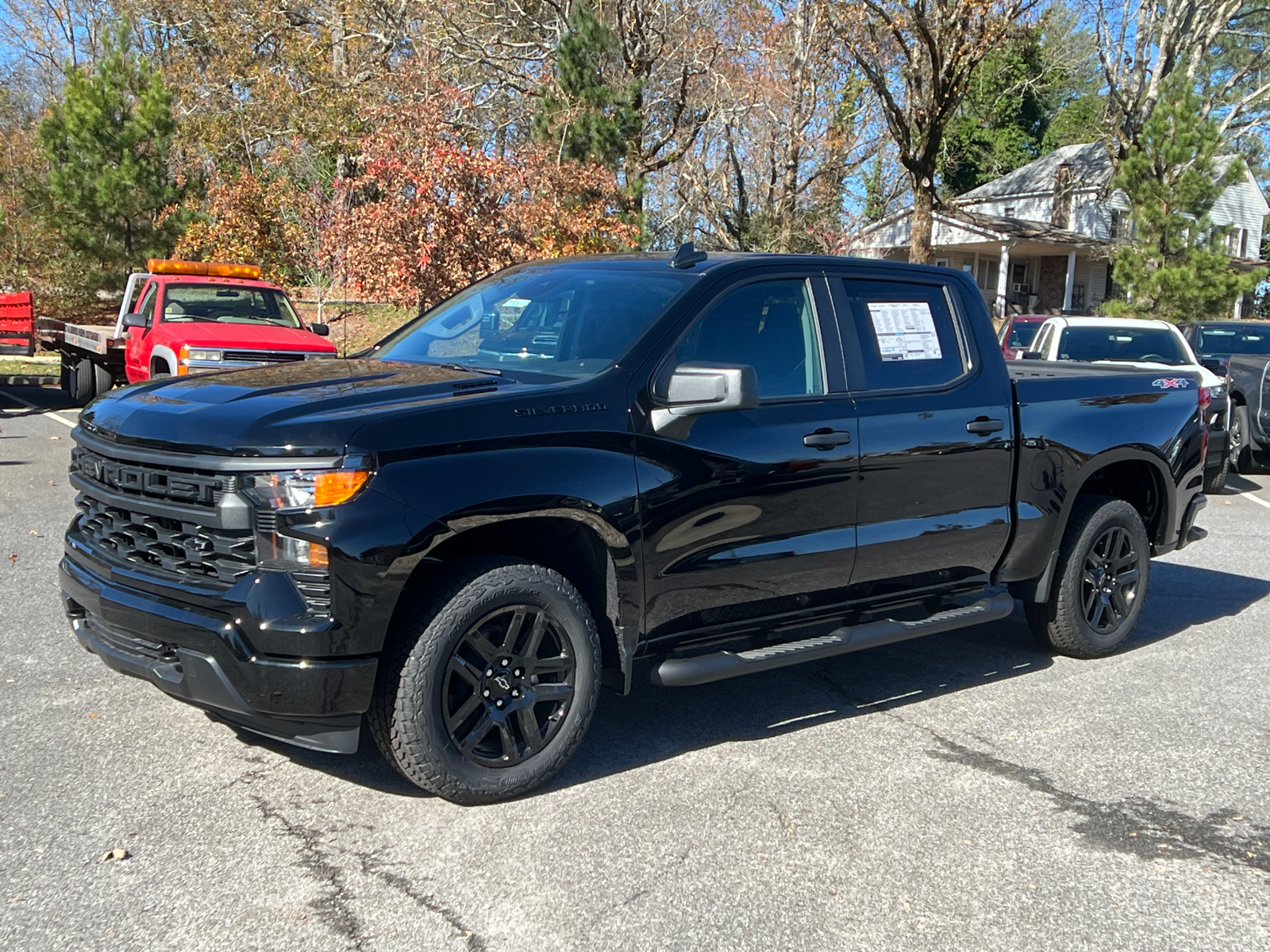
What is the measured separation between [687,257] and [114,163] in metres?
22.7

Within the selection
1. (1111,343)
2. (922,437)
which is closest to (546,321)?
(922,437)

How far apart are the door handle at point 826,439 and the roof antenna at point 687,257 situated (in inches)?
34.6

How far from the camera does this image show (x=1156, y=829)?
4180mm

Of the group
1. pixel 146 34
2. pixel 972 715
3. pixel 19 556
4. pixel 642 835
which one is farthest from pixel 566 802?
pixel 146 34

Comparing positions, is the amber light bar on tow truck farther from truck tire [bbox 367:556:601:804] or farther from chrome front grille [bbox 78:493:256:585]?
truck tire [bbox 367:556:601:804]

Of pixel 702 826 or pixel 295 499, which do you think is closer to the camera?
pixel 295 499

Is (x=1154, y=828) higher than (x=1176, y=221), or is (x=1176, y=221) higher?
(x=1176, y=221)

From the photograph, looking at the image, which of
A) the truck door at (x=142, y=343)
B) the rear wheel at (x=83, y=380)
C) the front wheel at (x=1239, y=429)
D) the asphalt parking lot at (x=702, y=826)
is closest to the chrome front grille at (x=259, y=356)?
the truck door at (x=142, y=343)

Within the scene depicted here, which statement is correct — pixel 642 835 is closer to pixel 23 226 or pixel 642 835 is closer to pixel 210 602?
pixel 210 602

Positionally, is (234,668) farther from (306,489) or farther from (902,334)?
(902,334)

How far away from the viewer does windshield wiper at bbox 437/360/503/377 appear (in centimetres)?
468

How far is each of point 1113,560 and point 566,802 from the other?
140 inches

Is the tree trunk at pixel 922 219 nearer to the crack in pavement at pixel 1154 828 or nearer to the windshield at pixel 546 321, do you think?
the windshield at pixel 546 321

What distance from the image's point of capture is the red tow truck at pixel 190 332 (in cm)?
1322
